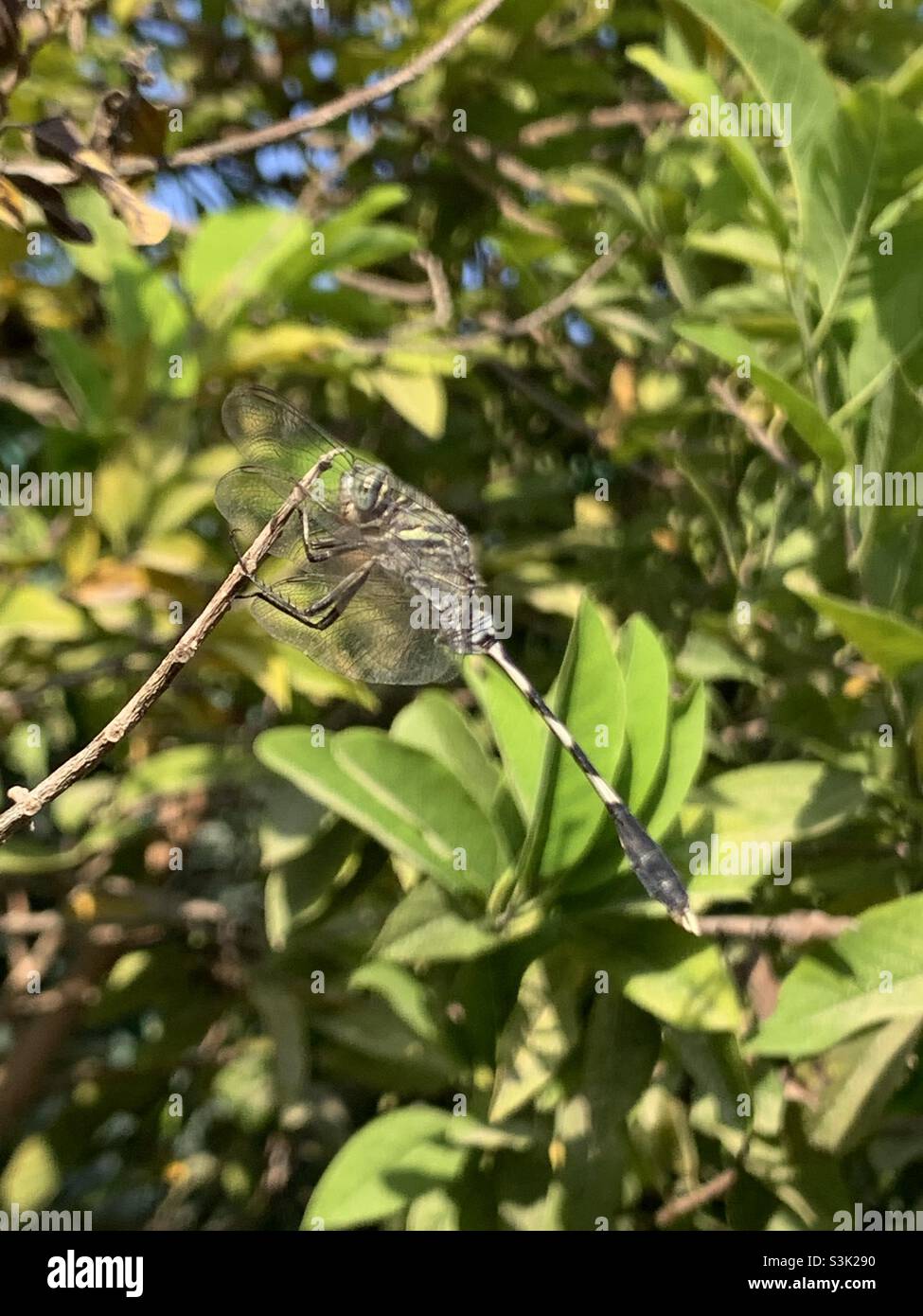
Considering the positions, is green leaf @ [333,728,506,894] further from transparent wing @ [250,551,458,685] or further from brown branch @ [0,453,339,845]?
brown branch @ [0,453,339,845]

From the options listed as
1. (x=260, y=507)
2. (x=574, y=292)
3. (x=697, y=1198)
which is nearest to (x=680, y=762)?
(x=260, y=507)

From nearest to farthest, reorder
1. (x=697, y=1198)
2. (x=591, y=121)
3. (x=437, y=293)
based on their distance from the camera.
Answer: (x=697, y=1198)
(x=437, y=293)
(x=591, y=121)

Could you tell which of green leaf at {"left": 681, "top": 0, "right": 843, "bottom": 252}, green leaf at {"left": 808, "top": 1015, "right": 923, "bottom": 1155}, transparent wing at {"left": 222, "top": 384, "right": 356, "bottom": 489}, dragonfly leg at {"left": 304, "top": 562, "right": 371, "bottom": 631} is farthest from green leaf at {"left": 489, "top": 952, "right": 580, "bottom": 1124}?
green leaf at {"left": 681, "top": 0, "right": 843, "bottom": 252}

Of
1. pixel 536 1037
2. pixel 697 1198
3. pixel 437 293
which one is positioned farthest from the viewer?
pixel 437 293

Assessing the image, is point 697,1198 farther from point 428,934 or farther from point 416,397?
point 416,397
